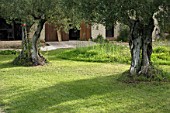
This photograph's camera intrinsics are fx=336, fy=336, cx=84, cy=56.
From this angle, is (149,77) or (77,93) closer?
(77,93)

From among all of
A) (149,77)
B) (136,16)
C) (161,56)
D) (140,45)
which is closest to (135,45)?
(140,45)

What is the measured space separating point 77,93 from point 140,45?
2.63 meters

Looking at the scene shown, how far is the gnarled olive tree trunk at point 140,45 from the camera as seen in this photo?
9617 mm

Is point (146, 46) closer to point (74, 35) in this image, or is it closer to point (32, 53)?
point (32, 53)

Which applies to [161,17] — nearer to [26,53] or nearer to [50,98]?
[50,98]

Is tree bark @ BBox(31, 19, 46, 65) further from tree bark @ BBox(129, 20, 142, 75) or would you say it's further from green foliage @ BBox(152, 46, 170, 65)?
tree bark @ BBox(129, 20, 142, 75)

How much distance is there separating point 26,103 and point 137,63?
12.4ft

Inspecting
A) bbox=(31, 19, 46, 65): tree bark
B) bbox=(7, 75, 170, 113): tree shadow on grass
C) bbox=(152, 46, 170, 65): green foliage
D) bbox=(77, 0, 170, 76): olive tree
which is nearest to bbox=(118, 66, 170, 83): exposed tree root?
bbox=(77, 0, 170, 76): olive tree

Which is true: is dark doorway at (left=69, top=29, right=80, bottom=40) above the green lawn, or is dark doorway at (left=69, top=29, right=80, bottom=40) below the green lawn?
above

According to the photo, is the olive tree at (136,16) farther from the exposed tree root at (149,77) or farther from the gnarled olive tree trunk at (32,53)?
the gnarled olive tree trunk at (32,53)

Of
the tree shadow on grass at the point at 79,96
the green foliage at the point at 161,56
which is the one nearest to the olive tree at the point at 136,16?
the tree shadow on grass at the point at 79,96

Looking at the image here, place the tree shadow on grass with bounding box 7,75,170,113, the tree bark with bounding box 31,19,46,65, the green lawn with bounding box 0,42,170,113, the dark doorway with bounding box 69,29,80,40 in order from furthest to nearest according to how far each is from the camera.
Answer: the dark doorway with bounding box 69,29,80,40 < the tree bark with bounding box 31,19,46,65 < the tree shadow on grass with bounding box 7,75,170,113 < the green lawn with bounding box 0,42,170,113

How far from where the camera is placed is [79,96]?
799 cm

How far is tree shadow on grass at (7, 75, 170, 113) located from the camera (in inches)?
280
